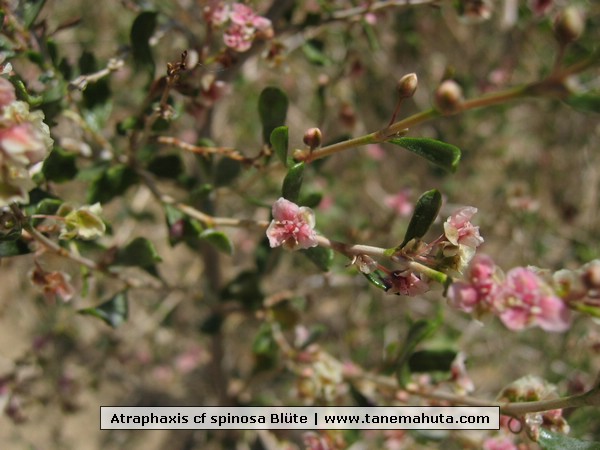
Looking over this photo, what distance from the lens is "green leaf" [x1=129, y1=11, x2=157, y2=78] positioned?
1268 millimetres

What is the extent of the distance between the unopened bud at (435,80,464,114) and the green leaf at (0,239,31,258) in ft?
2.83

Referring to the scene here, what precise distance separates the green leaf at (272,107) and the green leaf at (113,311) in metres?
0.60

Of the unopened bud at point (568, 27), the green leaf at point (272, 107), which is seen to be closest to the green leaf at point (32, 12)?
the green leaf at point (272, 107)

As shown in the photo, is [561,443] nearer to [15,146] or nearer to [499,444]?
[499,444]

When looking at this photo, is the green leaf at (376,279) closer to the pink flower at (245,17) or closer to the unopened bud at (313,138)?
the unopened bud at (313,138)

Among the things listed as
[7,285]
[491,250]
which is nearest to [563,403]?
[491,250]

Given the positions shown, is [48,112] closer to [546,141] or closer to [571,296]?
[571,296]

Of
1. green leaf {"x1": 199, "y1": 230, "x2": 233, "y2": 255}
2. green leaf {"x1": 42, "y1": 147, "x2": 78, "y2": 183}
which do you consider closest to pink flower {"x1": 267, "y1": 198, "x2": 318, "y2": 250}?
green leaf {"x1": 199, "y1": 230, "x2": 233, "y2": 255}

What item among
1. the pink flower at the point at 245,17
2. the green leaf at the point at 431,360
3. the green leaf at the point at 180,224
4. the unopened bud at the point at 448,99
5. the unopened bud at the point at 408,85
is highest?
the unopened bud at the point at 448,99

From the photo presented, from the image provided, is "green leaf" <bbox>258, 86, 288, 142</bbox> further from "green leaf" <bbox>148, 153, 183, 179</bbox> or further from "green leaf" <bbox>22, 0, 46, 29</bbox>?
"green leaf" <bbox>22, 0, 46, 29</bbox>

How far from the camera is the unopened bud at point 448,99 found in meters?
0.73

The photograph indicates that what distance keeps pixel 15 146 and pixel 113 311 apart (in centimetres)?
67

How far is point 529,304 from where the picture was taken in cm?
82

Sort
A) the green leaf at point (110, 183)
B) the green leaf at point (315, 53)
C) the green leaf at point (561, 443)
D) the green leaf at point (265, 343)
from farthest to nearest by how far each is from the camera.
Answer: the green leaf at point (265, 343) → the green leaf at point (315, 53) → the green leaf at point (110, 183) → the green leaf at point (561, 443)
